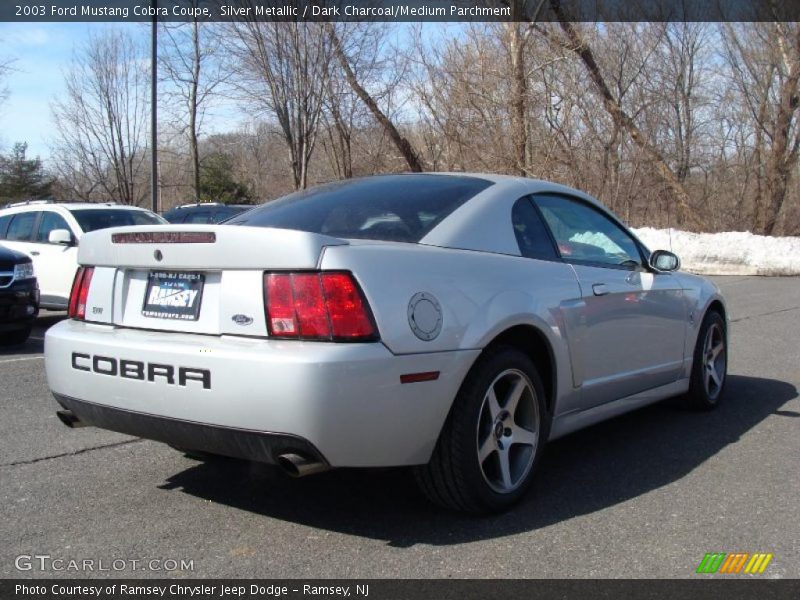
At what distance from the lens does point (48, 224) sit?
11.3 m

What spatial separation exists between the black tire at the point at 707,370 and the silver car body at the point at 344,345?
61.6 inches

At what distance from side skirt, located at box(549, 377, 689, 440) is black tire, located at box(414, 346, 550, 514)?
276 millimetres

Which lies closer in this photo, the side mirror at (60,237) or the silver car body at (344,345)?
the silver car body at (344,345)

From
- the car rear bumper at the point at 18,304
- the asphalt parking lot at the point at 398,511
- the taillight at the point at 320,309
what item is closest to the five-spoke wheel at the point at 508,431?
the asphalt parking lot at the point at 398,511

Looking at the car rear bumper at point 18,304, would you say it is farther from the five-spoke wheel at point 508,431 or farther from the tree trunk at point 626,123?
the tree trunk at point 626,123

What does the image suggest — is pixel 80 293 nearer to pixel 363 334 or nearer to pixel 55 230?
pixel 363 334

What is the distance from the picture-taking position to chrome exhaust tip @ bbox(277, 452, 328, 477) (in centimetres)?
308

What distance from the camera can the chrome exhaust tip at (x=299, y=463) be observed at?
3080 mm

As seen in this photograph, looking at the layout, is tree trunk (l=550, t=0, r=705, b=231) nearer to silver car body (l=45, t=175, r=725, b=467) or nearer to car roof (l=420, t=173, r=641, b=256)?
car roof (l=420, t=173, r=641, b=256)

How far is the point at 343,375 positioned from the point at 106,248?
1.47m

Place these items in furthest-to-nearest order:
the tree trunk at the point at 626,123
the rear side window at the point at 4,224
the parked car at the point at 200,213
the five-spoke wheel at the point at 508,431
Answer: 1. the tree trunk at the point at 626,123
2. the parked car at the point at 200,213
3. the rear side window at the point at 4,224
4. the five-spoke wheel at the point at 508,431

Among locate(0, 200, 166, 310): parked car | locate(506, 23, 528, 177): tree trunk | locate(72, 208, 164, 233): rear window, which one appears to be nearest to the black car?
locate(0, 200, 166, 310): parked car

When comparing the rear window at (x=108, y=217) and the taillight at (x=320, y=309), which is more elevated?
the rear window at (x=108, y=217)
